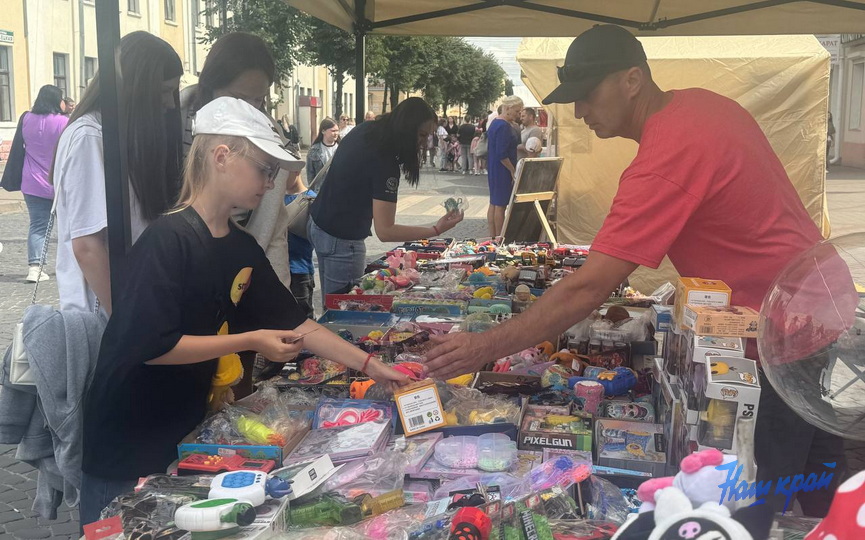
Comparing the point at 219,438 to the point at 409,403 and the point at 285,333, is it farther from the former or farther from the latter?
the point at 409,403

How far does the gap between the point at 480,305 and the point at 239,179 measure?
207cm

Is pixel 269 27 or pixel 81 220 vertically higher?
pixel 269 27

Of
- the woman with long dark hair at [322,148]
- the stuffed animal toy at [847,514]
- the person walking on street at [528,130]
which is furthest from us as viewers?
the person walking on street at [528,130]

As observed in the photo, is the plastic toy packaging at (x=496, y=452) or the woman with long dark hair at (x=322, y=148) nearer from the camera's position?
the plastic toy packaging at (x=496, y=452)

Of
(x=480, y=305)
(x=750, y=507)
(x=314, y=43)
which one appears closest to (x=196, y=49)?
(x=314, y=43)

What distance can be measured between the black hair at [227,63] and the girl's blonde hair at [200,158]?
3.85 ft

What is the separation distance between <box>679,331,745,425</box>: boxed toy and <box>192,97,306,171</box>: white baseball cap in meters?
1.10

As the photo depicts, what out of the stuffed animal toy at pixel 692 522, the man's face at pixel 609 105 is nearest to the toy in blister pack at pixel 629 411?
the man's face at pixel 609 105

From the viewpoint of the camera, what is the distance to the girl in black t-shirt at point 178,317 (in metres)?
1.84

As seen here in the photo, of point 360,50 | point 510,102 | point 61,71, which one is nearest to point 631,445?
point 360,50

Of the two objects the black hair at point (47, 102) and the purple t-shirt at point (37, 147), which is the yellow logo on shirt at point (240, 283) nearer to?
the purple t-shirt at point (37, 147)

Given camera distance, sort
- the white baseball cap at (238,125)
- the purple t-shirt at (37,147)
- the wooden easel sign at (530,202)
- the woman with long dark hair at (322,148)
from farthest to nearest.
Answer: the woman with long dark hair at (322,148)
the wooden easel sign at (530,202)
the purple t-shirt at (37,147)
the white baseball cap at (238,125)

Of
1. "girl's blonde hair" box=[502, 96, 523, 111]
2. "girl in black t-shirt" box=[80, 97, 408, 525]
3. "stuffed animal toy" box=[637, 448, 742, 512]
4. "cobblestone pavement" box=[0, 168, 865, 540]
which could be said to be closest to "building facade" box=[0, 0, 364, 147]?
"cobblestone pavement" box=[0, 168, 865, 540]

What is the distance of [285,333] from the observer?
6.65ft
